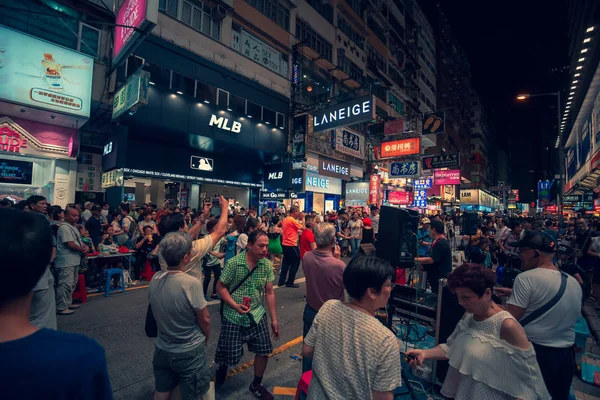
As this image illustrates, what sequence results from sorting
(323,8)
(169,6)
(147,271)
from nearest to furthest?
(147,271), (169,6), (323,8)

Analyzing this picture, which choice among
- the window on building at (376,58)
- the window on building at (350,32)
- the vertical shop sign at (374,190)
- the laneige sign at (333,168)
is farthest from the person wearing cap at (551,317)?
the window on building at (376,58)

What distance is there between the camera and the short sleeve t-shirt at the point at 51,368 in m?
0.87

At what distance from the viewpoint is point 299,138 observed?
19.1m

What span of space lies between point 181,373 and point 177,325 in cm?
43

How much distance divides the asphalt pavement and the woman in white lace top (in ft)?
7.03

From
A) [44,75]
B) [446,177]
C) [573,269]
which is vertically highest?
[44,75]

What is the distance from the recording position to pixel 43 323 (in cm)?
269

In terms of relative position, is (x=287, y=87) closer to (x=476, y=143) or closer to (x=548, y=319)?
(x=548, y=319)

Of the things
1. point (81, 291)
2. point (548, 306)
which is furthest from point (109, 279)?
point (548, 306)

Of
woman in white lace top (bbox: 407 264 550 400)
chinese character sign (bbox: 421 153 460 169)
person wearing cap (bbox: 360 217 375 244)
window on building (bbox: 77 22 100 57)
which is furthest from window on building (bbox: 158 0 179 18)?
chinese character sign (bbox: 421 153 460 169)

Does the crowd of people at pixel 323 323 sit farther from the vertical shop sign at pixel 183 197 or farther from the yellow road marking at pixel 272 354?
the vertical shop sign at pixel 183 197

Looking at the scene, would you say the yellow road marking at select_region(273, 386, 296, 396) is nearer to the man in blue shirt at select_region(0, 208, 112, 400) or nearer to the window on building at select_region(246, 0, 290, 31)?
the man in blue shirt at select_region(0, 208, 112, 400)

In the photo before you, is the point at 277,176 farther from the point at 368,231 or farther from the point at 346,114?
the point at 368,231

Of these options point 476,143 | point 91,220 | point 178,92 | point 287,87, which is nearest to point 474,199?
point 476,143
